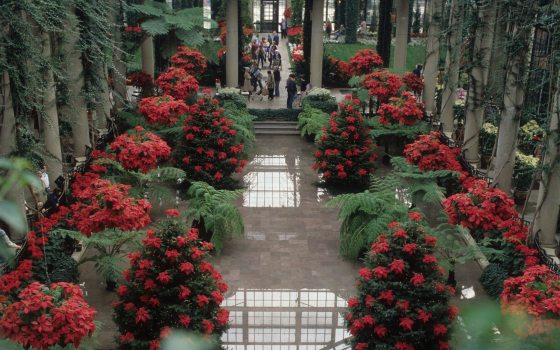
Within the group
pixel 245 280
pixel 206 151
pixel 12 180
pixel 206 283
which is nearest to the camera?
pixel 12 180

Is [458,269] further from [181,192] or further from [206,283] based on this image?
[181,192]

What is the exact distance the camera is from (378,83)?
1831 cm

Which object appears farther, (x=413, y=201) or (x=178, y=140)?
(x=178, y=140)

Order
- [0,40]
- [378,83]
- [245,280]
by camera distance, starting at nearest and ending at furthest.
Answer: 1. [0,40]
2. [245,280]
3. [378,83]

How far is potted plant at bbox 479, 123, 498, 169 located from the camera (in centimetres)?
1620

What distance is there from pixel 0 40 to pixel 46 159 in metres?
3.14

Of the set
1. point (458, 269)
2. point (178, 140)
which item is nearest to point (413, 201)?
point (458, 269)

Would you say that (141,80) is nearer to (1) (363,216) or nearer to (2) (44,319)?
(1) (363,216)

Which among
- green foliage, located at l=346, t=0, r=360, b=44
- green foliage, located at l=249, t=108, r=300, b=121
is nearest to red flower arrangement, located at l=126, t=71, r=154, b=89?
green foliage, located at l=249, t=108, r=300, b=121

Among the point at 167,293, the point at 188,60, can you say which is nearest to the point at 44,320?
the point at 167,293

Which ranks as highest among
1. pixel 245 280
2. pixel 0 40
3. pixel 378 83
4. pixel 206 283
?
pixel 0 40

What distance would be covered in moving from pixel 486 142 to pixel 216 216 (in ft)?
26.4

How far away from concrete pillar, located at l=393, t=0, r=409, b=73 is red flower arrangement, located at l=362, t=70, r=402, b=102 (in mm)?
3412

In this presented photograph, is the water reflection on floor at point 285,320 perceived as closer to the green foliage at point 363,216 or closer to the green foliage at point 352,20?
the green foliage at point 363,216
